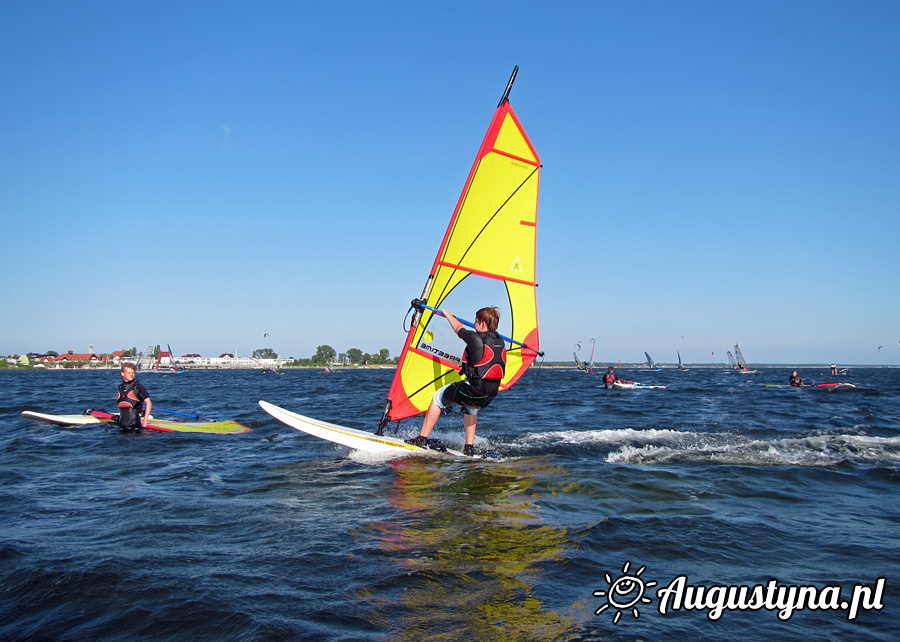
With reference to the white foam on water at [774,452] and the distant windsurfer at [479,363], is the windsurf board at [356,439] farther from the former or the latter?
the white foam on water at [774,452]

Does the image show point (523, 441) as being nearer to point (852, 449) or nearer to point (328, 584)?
point (852, 449)

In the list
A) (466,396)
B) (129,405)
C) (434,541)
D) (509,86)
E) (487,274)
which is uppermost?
(509,86)

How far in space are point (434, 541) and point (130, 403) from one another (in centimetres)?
859

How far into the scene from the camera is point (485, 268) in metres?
8.02

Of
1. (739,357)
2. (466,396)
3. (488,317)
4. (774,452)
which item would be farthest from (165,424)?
(739,357)

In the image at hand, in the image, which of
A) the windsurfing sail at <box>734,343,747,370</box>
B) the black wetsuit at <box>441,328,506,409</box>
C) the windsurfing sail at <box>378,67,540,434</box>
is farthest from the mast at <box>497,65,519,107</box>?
the windsurfing sail at <box>734,343,747,370</box>

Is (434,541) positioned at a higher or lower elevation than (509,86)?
lower

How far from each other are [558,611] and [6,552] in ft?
12.0

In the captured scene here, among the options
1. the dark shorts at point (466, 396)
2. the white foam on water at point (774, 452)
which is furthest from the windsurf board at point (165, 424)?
the white foam on water at point (774, 452)

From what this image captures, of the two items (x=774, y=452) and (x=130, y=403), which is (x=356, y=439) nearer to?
(x=130, y=403)

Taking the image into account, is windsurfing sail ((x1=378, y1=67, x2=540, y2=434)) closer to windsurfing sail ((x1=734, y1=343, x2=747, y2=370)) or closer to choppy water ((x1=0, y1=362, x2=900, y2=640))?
choppy water ((x1=0, y1=362, x2=900, y2=640))

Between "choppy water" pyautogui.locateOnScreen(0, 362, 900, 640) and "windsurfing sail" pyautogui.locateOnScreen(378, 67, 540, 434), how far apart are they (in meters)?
1.36

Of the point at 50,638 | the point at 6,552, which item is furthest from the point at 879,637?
the point at 6,552

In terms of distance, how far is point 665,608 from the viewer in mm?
3053
